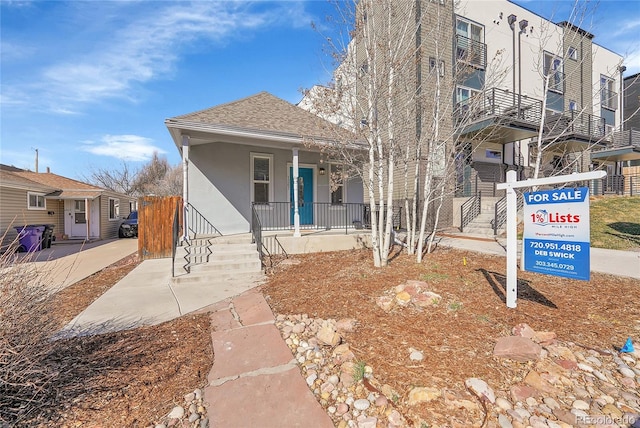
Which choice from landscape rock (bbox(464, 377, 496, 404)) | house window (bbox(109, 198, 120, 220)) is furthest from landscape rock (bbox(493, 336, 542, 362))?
house window (bbox(109, 198, 120, 220))

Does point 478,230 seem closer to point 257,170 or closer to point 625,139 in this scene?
point 257,170

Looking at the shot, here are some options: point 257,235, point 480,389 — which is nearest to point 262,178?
point 257,235

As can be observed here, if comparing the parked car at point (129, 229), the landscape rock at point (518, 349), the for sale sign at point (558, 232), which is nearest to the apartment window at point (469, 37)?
the for sale sign at point (558, 232)

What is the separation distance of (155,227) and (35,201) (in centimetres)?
1265

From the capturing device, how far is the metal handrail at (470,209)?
1361 cm

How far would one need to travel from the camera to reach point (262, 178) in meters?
9.96

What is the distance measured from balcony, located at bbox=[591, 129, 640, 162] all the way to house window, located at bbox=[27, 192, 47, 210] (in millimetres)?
32703

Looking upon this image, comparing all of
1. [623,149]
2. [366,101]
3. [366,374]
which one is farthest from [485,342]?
[623,149]

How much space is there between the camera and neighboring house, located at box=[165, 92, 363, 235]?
8.16m

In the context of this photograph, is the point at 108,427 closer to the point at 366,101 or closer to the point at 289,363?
the point at 289,363

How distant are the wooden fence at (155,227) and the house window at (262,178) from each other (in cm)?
244

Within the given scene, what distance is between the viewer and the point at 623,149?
1741 cm

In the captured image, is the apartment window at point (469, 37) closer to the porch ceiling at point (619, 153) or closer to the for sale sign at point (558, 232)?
the porch ceiling at point (619, 153)

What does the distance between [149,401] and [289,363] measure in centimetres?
124
